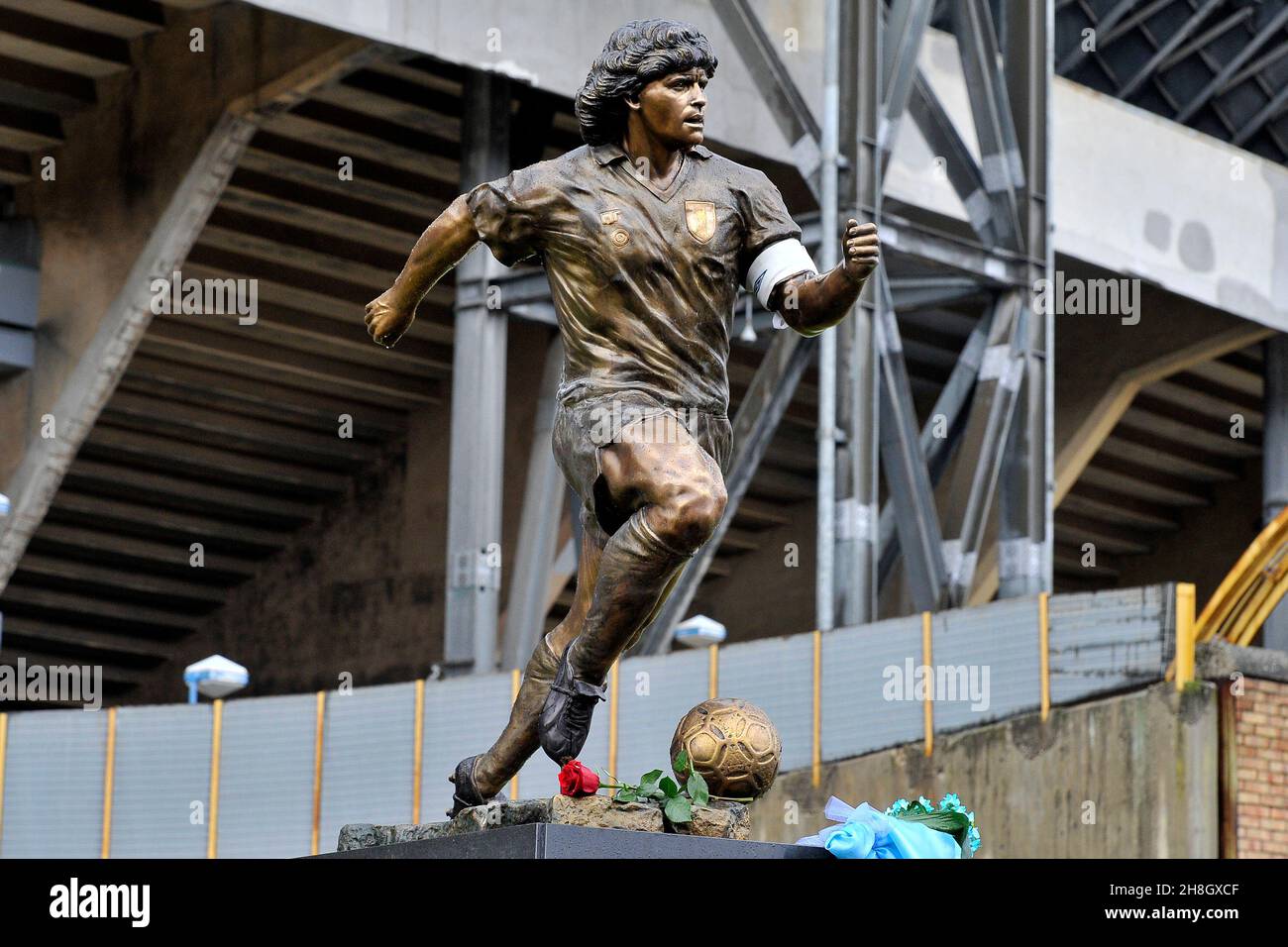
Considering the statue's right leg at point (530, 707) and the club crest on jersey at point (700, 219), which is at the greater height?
the club crest on jersey at point (700, 219)

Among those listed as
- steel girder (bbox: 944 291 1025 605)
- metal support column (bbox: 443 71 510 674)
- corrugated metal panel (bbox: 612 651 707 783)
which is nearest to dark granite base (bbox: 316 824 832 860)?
corrugated metal panel (bbox: 612 651 707 783)

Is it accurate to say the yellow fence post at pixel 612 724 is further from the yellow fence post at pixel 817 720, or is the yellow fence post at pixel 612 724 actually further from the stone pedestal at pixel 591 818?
the stone pedestal at pixel 591 818

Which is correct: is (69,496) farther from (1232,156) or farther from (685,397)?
(685,397)

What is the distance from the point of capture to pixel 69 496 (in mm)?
35281

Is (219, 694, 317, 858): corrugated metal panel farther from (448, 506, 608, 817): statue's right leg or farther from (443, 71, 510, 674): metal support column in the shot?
(448, 506, 608, 817): statue's right leg

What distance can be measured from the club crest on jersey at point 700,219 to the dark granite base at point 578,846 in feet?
6.46

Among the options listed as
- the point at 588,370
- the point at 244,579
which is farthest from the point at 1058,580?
the point at 588,370

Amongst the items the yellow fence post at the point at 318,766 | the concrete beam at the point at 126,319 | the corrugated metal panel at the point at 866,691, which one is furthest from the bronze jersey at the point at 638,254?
the concrete beam at the point at 126,319

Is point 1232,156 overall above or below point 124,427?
above

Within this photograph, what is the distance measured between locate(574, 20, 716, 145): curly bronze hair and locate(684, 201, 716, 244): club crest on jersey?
1.28 feet

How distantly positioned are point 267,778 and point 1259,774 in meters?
9.30

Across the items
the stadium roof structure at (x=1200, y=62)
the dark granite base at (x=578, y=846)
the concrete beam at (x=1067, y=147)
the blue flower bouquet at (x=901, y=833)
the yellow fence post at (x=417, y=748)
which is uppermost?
the stadium roof structure at (x=1200, y=62)

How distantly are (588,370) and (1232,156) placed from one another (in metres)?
28.0

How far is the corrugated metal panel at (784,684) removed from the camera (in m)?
22.0
